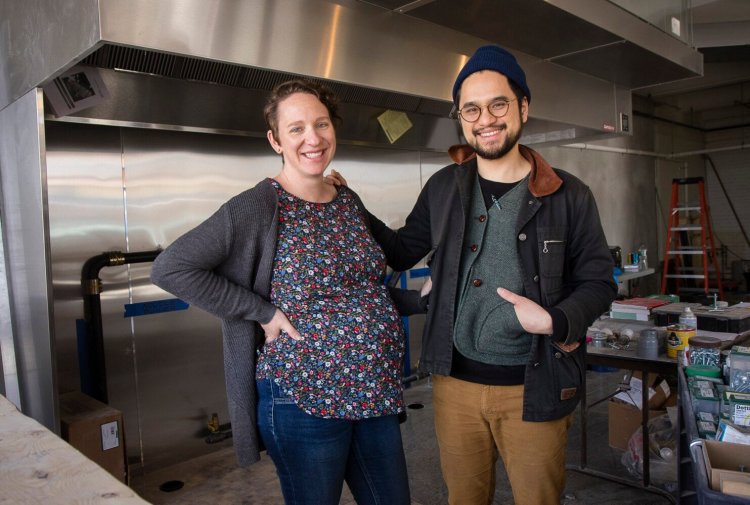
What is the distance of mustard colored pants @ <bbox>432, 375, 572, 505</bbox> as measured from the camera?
138cm

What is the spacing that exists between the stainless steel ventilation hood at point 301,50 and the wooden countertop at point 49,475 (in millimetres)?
1047

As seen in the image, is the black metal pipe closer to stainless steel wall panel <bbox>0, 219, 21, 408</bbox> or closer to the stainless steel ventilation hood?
stainless steel wall panel <bbox>0, 219, 21, 408</bbox>

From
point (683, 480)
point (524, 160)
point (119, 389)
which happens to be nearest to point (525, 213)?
point (524, 160)

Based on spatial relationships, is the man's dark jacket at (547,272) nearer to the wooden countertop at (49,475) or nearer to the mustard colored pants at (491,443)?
the mustard colored pants at (491,443)

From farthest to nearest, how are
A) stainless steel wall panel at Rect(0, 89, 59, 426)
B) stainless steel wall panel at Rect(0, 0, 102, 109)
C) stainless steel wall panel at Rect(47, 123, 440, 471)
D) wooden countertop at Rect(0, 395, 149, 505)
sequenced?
stainless steel wall panel at Rect(47, 123, 440, 471), stainless steel wall panel at Rect(0, 89, 59, 426), stainless steel wall panel at Rect(0, 0, 102, 109), wooden countertop at Rect(0, 395, 149, 505)

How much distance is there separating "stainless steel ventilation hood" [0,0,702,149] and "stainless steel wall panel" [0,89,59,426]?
0.14 m

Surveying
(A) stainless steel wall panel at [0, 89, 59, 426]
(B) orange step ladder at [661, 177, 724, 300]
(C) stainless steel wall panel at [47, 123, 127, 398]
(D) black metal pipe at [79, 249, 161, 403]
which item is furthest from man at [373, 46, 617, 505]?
(B) orange step ladder at [661, 177, 724, 300]

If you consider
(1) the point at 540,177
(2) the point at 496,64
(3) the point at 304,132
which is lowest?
(1) the point at 540,177

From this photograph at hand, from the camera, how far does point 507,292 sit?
1261 millimetres

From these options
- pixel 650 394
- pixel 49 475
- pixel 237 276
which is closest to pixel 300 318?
pixel 237 276

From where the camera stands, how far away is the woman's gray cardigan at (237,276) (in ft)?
3.94

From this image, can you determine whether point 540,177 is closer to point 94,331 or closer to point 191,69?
point 191,69

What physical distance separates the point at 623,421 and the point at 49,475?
2.70m

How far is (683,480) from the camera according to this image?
1653 mm
